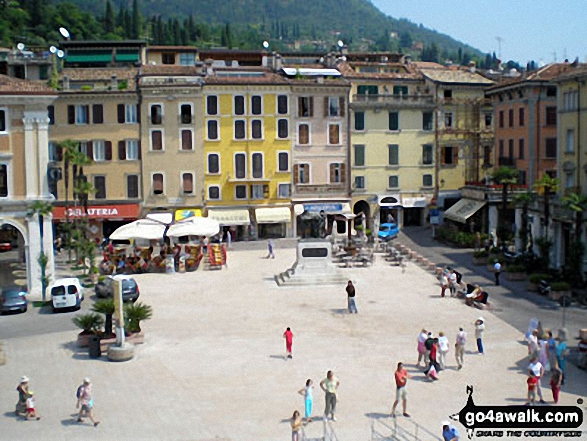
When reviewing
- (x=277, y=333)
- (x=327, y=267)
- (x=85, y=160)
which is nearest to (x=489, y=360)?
(x=277, y=333)

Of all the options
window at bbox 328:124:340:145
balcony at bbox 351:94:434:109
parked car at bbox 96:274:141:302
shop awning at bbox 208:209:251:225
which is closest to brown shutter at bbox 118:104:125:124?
shop awning at bbox 208:209:251:225

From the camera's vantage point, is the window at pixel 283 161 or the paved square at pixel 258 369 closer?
the paved square at pixel 258 369

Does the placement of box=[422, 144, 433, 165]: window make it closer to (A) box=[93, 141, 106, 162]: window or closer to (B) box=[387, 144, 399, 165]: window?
(B) box=[387, 144, 399, 165]: window

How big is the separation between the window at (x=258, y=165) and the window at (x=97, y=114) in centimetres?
1249

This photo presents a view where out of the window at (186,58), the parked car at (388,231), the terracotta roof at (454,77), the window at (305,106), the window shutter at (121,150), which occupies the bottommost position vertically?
the parked car at (388,231)

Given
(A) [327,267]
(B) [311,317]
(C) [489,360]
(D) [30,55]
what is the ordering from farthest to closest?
(D) [30,55]
(A) [327,267]
(B) [311,317]
(C) [489,360]

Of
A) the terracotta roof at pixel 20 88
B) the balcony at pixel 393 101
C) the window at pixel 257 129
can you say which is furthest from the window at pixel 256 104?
the terracotta roof at pixel 20 88

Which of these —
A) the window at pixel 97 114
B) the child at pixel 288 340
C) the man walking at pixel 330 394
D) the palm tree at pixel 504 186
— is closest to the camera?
the man walking at pixel 330 394

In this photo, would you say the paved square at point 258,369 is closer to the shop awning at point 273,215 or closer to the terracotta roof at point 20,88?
the terracotta roof at point 20,88

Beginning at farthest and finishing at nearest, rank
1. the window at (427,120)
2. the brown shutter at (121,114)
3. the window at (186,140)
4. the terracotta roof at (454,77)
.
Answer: the terracotta roof at (454,77) < the window at (427,120) < the window at (186,140) < the brown shutter at (121,114)

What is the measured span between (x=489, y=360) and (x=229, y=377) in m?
9.42

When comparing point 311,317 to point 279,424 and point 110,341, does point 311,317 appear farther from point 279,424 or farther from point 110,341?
point 279,424

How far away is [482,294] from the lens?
3838 cm

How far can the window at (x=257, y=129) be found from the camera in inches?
2571
